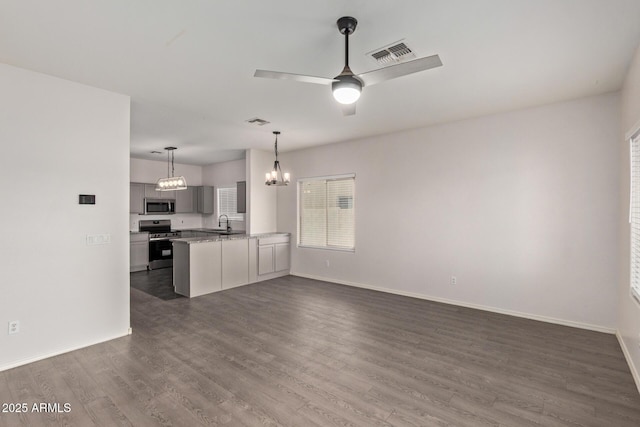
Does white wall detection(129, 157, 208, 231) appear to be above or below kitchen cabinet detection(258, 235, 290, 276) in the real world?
above

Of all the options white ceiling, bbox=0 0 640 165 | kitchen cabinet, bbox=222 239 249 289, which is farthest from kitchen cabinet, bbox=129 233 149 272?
white ceiling, bbox=0 0 640 165

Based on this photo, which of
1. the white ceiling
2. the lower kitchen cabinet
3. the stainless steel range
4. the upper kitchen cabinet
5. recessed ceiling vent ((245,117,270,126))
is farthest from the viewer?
the upper kitchen cabinet

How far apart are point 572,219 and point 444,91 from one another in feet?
7.59

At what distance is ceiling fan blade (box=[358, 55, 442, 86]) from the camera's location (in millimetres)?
2025

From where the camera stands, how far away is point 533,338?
3609 mm

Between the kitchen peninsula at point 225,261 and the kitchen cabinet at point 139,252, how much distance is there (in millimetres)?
2266

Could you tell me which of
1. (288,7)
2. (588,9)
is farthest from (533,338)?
(288,7)

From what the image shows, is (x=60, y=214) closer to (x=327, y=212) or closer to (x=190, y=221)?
(x=327, y=212)

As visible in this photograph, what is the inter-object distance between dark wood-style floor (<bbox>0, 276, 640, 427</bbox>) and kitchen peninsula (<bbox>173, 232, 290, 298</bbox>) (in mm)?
1133

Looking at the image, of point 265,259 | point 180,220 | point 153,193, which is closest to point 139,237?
point 153,193

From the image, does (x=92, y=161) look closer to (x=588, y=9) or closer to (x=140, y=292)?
(x=140, y=292)

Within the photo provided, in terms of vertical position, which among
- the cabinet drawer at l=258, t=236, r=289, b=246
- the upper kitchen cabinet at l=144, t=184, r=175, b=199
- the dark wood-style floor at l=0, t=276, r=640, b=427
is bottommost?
the dark wood-style floor at l=0, t=276, r=640, b=427

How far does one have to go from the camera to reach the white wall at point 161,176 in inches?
312

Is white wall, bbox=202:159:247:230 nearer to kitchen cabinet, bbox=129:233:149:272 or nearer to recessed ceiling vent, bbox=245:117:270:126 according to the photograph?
kitchen cabinet, bbox=129:233:149:272
